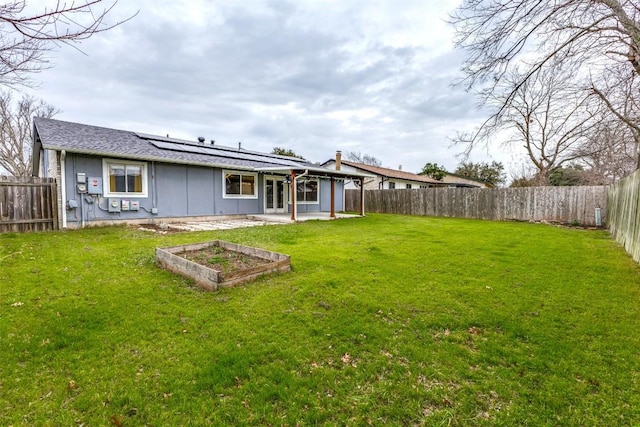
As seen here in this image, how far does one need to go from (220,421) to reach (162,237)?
6.80m

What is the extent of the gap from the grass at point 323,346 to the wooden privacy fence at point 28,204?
407 cm

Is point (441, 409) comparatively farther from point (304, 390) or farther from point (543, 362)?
point (543, 362)

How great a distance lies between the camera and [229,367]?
8.02 feet

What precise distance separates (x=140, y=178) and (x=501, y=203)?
50.9ft

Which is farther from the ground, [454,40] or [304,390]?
[454,40]

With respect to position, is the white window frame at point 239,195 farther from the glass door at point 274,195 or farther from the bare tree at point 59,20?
the bare tree at point 59,20

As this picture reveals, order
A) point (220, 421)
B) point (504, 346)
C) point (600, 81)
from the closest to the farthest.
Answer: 1. point (220, 421)
2. point (504, 346)
3. point (600, 81)

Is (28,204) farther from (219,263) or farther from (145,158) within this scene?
(219,263)

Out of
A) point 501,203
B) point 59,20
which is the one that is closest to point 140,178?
point 59,20

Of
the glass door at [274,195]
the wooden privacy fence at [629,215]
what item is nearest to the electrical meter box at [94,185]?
the glass door at [274,195]

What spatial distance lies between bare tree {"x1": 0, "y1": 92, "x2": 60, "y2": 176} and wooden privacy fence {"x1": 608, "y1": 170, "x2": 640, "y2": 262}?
31390mm

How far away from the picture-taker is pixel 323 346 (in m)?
2.79

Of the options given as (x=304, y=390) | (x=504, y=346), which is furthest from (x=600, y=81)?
(x=304, y=390)

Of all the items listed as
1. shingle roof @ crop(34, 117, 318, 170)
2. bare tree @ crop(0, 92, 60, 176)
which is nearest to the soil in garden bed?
shingle roof @ crop(34, 117, 318, 170)
